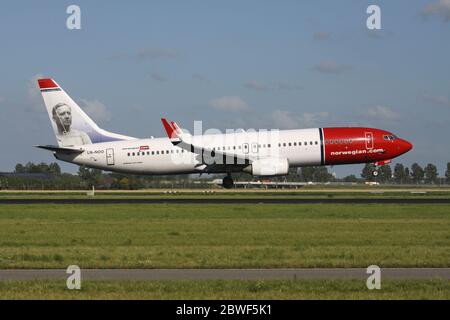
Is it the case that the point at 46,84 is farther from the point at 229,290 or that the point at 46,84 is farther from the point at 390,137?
the point at 229,290

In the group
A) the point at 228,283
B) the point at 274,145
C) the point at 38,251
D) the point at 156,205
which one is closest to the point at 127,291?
the point at 228,283

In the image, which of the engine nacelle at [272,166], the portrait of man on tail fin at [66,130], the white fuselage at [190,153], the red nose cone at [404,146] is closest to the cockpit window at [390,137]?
the red nose cone at [404,146]

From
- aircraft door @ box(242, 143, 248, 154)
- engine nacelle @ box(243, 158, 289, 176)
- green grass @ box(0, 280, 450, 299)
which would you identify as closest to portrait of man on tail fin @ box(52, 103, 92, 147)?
aircraft door @ box(242, 143, 248, 154)

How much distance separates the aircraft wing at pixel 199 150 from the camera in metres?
64.3

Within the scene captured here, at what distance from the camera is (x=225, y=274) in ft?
62.5

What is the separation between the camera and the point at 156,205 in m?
47.1

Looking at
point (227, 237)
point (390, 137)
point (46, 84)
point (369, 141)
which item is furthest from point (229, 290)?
point (46, 84)

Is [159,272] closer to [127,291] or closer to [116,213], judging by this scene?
[127,291]

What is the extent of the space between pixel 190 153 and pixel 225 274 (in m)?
46.7

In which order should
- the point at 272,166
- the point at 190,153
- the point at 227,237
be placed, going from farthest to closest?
the point at 190,153 < the point at 272,166 < the point at 227,237

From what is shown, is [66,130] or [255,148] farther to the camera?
[66,130]

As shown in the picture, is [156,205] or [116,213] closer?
[116,213]
